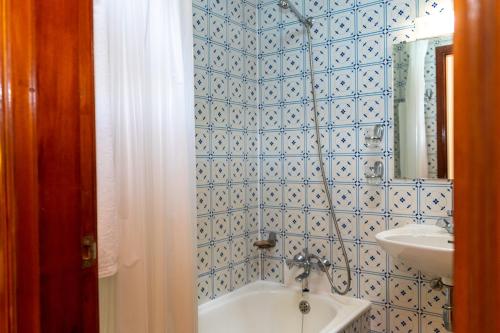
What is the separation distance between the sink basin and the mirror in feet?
0.90

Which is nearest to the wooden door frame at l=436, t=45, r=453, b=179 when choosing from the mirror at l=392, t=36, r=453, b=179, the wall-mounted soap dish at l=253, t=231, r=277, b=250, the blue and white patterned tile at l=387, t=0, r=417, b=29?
the mirror at l=392, t=36, r=453, b=179

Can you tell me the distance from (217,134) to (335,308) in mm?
1147

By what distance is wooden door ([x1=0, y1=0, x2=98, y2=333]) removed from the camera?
0.60m

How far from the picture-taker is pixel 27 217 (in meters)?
0.62

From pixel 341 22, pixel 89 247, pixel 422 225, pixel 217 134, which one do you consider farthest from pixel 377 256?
pixel 89 247

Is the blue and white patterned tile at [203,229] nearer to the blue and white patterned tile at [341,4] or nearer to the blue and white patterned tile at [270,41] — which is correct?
the blue and white patterned tile at [270,41]

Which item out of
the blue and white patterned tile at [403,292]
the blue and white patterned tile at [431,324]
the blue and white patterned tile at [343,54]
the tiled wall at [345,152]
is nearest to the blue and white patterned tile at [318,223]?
the tiled wall at [345,152]

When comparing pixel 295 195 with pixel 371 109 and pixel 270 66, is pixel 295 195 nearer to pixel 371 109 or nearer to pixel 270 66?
pixel 371 109

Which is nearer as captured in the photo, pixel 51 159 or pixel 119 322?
pixel 51 159

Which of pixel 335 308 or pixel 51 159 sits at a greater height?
pixel 51 159

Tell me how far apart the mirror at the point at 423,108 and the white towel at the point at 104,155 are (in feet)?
4.70

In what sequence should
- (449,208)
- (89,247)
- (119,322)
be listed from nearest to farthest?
(89,247) → (119,322) → (449,208)

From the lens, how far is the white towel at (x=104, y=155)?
1.07 metres

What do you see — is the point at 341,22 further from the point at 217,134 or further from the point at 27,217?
the point at 27,217
